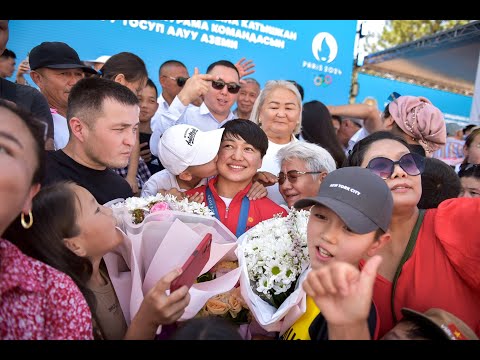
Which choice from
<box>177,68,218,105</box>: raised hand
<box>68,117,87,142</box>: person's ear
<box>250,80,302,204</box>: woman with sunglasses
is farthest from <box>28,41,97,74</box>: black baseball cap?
<box>250,80,302,204</box>: woman with sunglasses

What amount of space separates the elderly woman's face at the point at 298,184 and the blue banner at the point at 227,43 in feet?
15.0

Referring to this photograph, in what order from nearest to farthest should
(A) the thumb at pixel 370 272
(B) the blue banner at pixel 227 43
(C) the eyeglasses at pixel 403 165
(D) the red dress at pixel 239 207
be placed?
(A) the thumb at pixel 370 272, (C) the eyeglasses at pixel 403 165, (D) the red dress at pixel 239 207, (B) the blue banner at pixel 227 43

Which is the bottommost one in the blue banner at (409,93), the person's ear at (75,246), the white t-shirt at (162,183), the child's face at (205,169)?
the blue banner at (409,93)

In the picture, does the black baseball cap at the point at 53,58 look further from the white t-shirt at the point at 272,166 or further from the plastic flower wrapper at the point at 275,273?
the plastic flower wrapper at the point at 275,273

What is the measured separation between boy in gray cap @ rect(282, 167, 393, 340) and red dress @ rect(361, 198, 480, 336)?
243mm

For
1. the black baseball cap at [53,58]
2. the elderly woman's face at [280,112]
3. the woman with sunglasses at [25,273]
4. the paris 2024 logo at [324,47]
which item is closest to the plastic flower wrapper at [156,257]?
the woman with sunglasses at [25,273]

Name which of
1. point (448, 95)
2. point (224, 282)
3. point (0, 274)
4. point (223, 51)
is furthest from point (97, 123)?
point (448, 95)

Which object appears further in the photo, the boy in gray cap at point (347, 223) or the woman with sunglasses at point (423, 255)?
the woman with sunglasses at point (423, 255)

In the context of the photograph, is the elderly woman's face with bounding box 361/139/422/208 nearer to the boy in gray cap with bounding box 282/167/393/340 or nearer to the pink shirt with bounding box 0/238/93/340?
the boy in gray cap with bounding box 282/167/393/340

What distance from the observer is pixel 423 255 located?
1882mm

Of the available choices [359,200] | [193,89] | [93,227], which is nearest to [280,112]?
[193,89]

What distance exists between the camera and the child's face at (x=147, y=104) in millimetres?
4898

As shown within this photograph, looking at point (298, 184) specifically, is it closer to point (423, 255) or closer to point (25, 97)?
point (423, 255)
